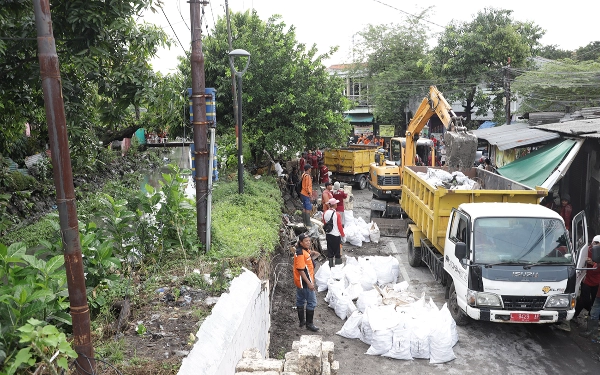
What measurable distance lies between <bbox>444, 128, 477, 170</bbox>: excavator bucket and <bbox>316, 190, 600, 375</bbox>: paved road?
412cm

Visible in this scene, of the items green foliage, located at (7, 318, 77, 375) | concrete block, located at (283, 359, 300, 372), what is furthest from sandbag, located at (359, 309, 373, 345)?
green foliage, located at (7, 318, 77, 375)

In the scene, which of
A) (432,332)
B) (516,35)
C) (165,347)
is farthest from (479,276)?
(516,35)

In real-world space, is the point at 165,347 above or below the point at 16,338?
below

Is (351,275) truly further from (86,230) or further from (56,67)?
(56,67)

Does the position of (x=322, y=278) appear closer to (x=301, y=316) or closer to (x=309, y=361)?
(x=301, y=316)

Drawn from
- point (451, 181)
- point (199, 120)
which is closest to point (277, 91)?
point (451, 181)

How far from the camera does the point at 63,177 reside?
3.52 m

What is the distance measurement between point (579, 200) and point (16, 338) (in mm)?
13078

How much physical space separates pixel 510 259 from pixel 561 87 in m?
15.0

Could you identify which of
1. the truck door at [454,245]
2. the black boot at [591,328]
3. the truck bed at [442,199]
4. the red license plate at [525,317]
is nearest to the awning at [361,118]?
the truck bed at [442,199]

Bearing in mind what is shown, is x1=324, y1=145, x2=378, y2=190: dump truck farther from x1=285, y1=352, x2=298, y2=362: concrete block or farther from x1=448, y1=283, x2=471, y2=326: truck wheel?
x1=285, y1=352, x2=298, y2=362: concrete block

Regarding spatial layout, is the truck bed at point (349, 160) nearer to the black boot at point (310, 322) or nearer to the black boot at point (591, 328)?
the black boot at point (310, 322)

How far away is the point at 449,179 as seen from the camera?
1056 centimetres

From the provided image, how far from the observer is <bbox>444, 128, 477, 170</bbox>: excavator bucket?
34.9 ft
